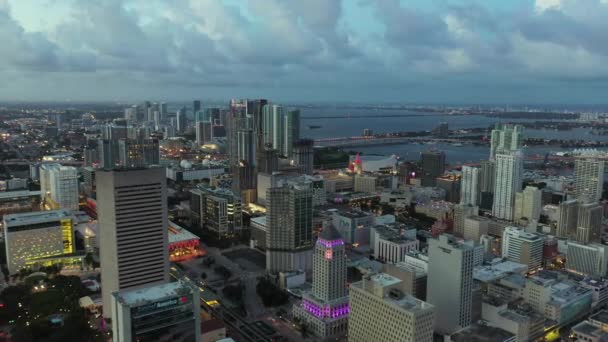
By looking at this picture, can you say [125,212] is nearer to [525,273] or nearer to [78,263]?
[78,263]

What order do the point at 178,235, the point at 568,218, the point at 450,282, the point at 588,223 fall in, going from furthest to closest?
the point at 568,218, the point at 178,235, the point at 588,223, the point at 450,282

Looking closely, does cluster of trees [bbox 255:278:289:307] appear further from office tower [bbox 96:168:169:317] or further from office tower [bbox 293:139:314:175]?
office tower [bbox 293:139:314:175]

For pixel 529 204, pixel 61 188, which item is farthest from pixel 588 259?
pixel 61 188

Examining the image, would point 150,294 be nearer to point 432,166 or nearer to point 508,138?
point 432,166

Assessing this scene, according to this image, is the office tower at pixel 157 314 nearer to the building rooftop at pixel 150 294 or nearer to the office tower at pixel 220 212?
the building rooftop at pixel 150 294

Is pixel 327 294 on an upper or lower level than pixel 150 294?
lower

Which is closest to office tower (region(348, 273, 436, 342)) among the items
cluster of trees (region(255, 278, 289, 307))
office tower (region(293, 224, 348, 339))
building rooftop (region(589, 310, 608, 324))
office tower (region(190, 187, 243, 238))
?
office tower (region(293, 224, 348, 339))
